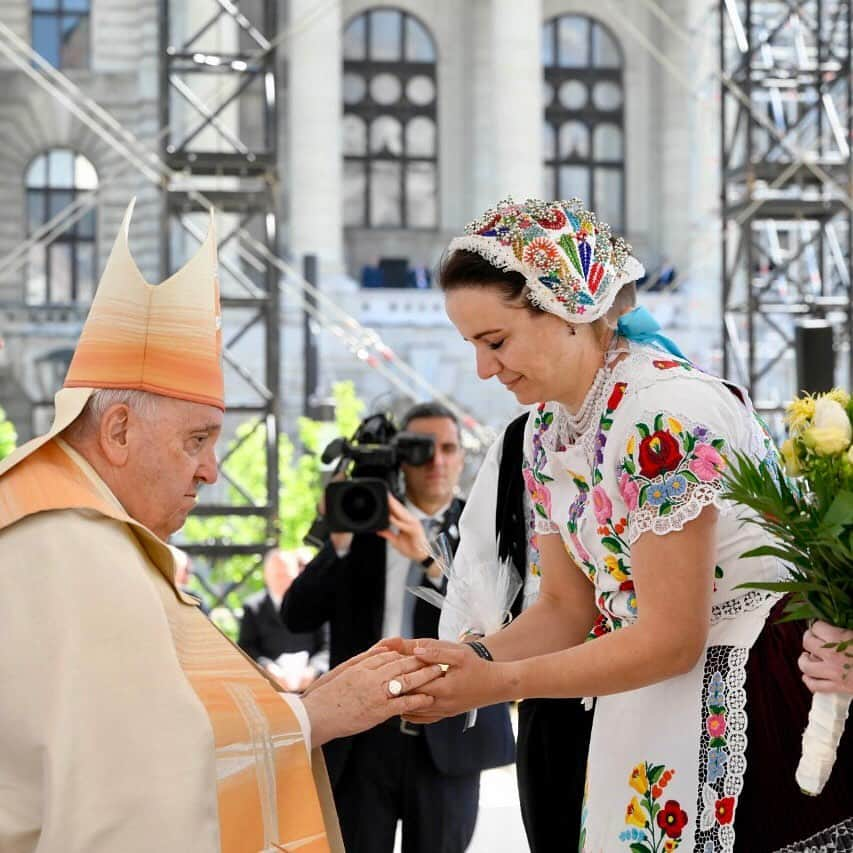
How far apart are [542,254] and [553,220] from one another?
7 cm

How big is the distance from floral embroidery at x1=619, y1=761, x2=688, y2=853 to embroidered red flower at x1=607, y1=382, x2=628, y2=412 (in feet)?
1.87

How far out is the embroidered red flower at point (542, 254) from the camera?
2600 millimetres

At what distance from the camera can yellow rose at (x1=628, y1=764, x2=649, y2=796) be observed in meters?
2.60

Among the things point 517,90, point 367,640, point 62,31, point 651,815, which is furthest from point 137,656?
point 62,31

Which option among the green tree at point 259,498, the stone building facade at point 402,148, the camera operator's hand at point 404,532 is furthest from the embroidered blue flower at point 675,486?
the stone building facade at point 402,148

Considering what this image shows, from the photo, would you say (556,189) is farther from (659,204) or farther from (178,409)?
(178,409)

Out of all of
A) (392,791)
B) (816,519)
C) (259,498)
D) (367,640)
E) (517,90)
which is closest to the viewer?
(816,519)

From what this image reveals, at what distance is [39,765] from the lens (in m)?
2.18

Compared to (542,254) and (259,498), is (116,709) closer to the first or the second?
(542,254)

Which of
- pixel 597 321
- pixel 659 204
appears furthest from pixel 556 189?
pixel 597 321

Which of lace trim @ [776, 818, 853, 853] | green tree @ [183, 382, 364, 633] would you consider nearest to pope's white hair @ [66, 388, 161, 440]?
lace trim @ [776, 818, 853, 853]

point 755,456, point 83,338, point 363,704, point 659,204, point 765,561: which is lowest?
point 363,704

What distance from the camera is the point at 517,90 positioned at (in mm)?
26703

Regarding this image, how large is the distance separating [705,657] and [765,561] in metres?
0.18
